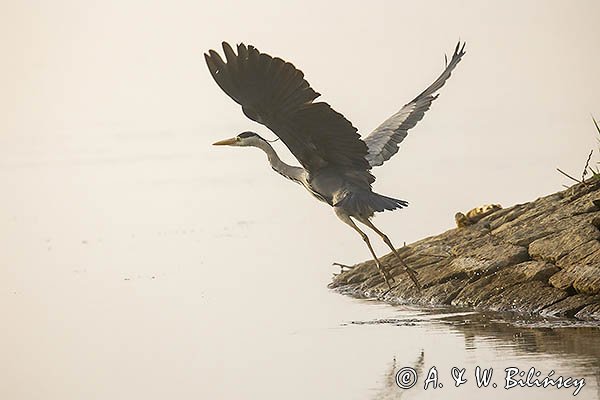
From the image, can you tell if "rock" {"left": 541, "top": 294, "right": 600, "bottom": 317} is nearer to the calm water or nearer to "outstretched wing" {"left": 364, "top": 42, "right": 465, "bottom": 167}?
the calm water

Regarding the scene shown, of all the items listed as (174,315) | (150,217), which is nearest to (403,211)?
(150,217)

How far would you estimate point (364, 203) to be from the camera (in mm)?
9961

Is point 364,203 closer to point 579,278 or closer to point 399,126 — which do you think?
point 399,126

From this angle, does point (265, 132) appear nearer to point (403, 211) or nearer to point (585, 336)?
point (403, 211)

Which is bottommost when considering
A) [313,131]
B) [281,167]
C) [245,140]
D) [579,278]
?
[579,278]

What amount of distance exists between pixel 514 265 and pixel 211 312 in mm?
2333

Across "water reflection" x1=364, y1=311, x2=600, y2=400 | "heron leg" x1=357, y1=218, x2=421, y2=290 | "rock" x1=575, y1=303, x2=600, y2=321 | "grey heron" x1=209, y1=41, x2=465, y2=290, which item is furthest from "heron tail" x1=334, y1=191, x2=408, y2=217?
"rock" x1=575, y1=303, x2=600, y2=321

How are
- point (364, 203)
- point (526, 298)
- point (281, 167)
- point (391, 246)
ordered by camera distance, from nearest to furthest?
point (526, 298) < point (364, 203) < point (391, 246) < point (281, 167)

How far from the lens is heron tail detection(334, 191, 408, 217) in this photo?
32.3ft

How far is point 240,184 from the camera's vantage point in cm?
1661

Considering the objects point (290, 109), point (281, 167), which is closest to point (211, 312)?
point (281, 167)

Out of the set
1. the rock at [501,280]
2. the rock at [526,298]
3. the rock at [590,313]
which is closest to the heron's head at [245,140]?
the rock at [501,280]

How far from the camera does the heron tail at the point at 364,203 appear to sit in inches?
388

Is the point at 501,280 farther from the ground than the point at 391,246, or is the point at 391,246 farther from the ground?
the point at 391,246
